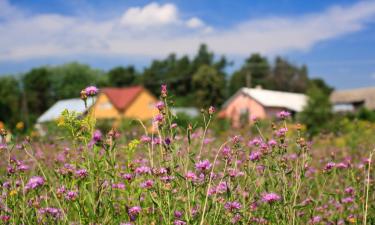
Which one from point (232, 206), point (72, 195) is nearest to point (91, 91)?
point (72, 195)

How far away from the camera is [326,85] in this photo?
70.7m

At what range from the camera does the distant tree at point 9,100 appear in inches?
2106

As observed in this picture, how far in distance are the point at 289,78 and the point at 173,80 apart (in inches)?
680

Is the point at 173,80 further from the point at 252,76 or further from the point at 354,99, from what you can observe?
the point at 354,99

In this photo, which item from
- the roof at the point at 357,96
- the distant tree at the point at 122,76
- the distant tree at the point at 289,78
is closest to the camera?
the roof at the point at 357,96

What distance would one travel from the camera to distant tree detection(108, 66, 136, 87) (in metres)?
74.8

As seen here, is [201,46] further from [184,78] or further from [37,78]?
[37,78]

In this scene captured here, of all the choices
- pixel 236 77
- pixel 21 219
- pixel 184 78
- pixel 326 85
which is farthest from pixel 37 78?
pixel 21 219

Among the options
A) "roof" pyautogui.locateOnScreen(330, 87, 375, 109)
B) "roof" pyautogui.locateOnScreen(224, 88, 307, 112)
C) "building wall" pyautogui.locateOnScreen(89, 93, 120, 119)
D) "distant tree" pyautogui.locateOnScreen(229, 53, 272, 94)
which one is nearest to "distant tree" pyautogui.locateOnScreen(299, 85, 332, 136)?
"roof" pyautogui.locateOnScreen(224, 88, 307, 112)

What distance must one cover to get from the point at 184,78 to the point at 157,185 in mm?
69665

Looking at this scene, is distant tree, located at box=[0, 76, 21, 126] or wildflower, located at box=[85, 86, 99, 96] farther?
distant tree, located at box=[0, 76, 21, 126]

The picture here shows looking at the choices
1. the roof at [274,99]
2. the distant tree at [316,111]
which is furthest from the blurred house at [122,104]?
the distant tree at [316,111]

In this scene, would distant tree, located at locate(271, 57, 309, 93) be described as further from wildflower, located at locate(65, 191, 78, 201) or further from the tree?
wildflower, located at locate(65, 191, 78, 201)

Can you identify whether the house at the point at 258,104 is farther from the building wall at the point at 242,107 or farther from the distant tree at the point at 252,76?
the distant tree at the point at 252,76
